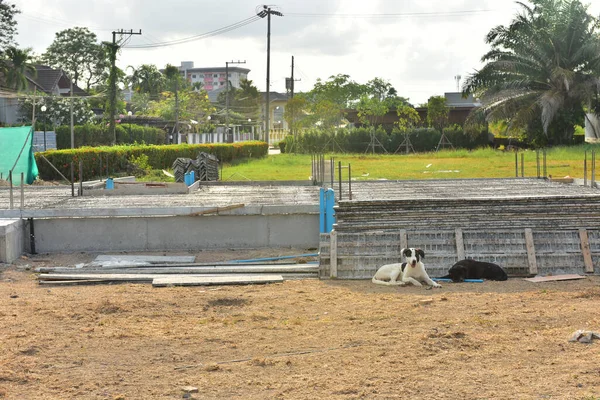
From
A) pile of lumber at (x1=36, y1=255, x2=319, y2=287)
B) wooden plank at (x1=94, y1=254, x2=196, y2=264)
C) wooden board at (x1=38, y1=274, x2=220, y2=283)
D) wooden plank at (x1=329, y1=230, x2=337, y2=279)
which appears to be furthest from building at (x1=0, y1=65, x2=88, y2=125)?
wooden plank at (x1=329, y1=230, x2=337, y2=279)

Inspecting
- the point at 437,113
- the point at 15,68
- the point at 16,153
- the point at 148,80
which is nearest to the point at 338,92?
the point at 437,113

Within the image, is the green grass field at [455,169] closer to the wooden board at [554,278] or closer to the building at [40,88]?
the wooden board at [554,278]

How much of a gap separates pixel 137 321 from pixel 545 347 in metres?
4.10

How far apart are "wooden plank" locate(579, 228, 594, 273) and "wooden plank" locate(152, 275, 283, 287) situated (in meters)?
4.19

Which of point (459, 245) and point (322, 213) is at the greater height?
point (322, 213)

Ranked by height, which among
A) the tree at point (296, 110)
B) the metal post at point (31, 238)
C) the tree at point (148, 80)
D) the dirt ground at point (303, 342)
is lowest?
the dirt ground at point (303, 342)

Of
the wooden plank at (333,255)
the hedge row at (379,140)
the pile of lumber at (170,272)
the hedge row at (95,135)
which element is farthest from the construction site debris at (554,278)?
the hedge row at (379,140)

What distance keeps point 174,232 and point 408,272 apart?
4.97m

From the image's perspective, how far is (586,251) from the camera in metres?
11.5

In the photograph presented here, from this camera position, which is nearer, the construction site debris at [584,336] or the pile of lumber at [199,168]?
the construction site debris at [584,336]

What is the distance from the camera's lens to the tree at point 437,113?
5534cm

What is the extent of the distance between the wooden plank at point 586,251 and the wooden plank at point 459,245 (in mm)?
1656

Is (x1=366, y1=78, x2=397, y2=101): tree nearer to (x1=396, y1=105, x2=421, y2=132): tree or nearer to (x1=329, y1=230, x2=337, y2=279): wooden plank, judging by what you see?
(x1=396, y1=105, x2=421, y2=132): tree

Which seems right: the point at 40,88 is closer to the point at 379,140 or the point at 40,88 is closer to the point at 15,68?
the point at 15,68
